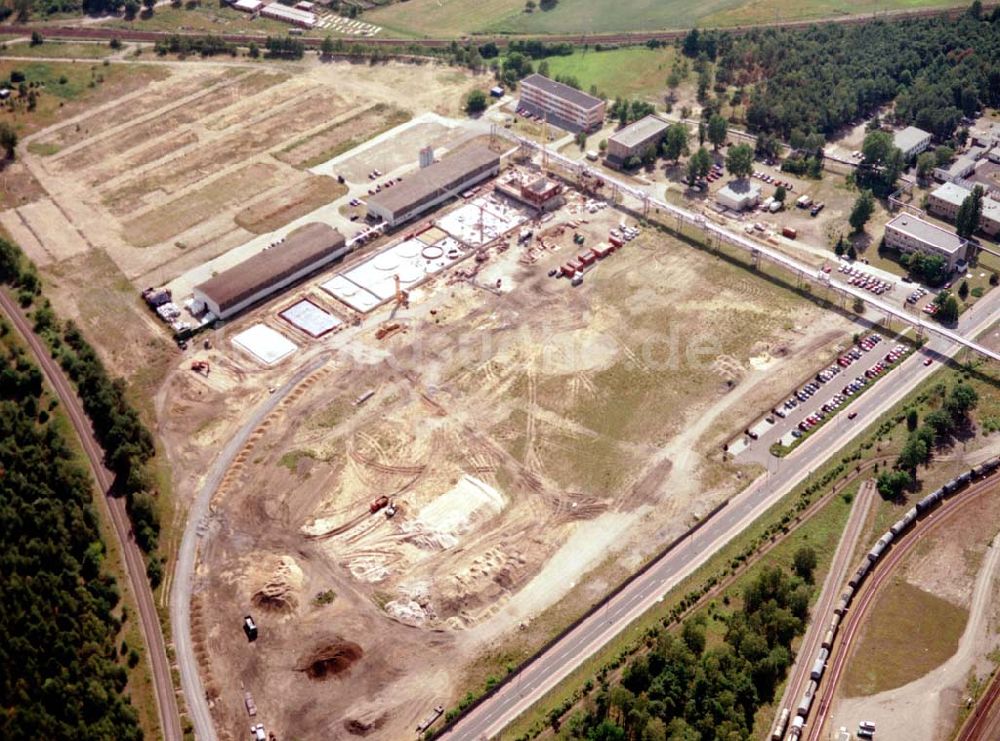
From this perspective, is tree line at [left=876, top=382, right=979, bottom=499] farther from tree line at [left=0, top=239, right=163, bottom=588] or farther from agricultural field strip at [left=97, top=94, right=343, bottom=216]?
agricultural field strip at [left=97, top=94, right=343, bottom=216]

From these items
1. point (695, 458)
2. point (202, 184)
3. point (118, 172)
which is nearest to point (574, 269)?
point (695, 458)

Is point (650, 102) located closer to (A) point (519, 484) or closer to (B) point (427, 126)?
(B) point (427, 126)

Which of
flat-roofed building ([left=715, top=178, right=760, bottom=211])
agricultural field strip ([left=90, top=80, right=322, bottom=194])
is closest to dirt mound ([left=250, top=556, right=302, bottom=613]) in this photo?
agricultural field strip ([left=90, top=80, right=322, bottom=194])

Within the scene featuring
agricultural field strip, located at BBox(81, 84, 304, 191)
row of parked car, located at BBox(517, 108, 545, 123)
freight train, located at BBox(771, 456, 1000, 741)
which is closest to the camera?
freight train, located at BBox(771, 456, 1000, 741)

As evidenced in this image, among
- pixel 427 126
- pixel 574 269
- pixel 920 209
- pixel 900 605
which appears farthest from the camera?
pixel 427 126

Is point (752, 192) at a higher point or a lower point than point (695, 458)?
higher

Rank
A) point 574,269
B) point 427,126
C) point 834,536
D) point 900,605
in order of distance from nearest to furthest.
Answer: point 900,605, point 834,536, point 574,269, point 427,126

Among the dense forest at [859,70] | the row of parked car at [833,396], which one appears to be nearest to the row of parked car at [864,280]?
the row of parked car at [833,396]
